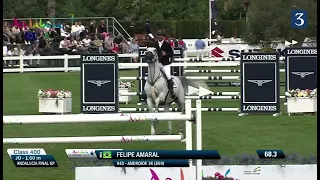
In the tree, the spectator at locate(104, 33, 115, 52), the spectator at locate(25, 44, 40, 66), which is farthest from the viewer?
the tree

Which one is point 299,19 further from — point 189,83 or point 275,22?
point 189,83

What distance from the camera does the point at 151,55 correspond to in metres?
17.2

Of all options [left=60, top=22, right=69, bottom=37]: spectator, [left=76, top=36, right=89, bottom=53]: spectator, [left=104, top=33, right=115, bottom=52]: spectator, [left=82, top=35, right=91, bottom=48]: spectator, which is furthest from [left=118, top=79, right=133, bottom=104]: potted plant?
[left=60, top=22, right=69, bottom=37]: spectator

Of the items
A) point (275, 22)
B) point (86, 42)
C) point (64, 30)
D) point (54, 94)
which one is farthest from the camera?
point (64, 30)

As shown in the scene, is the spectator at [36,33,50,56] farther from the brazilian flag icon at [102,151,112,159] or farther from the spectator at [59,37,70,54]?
the brazilian flag icon at [102,151,112,159]

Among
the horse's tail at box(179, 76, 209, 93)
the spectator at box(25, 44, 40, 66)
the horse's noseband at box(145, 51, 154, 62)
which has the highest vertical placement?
the horse's noseband at box(145, 51, 154, 62)

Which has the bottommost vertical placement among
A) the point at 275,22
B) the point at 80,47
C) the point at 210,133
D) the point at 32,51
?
the point at 210,133

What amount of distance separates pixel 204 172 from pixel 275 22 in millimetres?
36928
